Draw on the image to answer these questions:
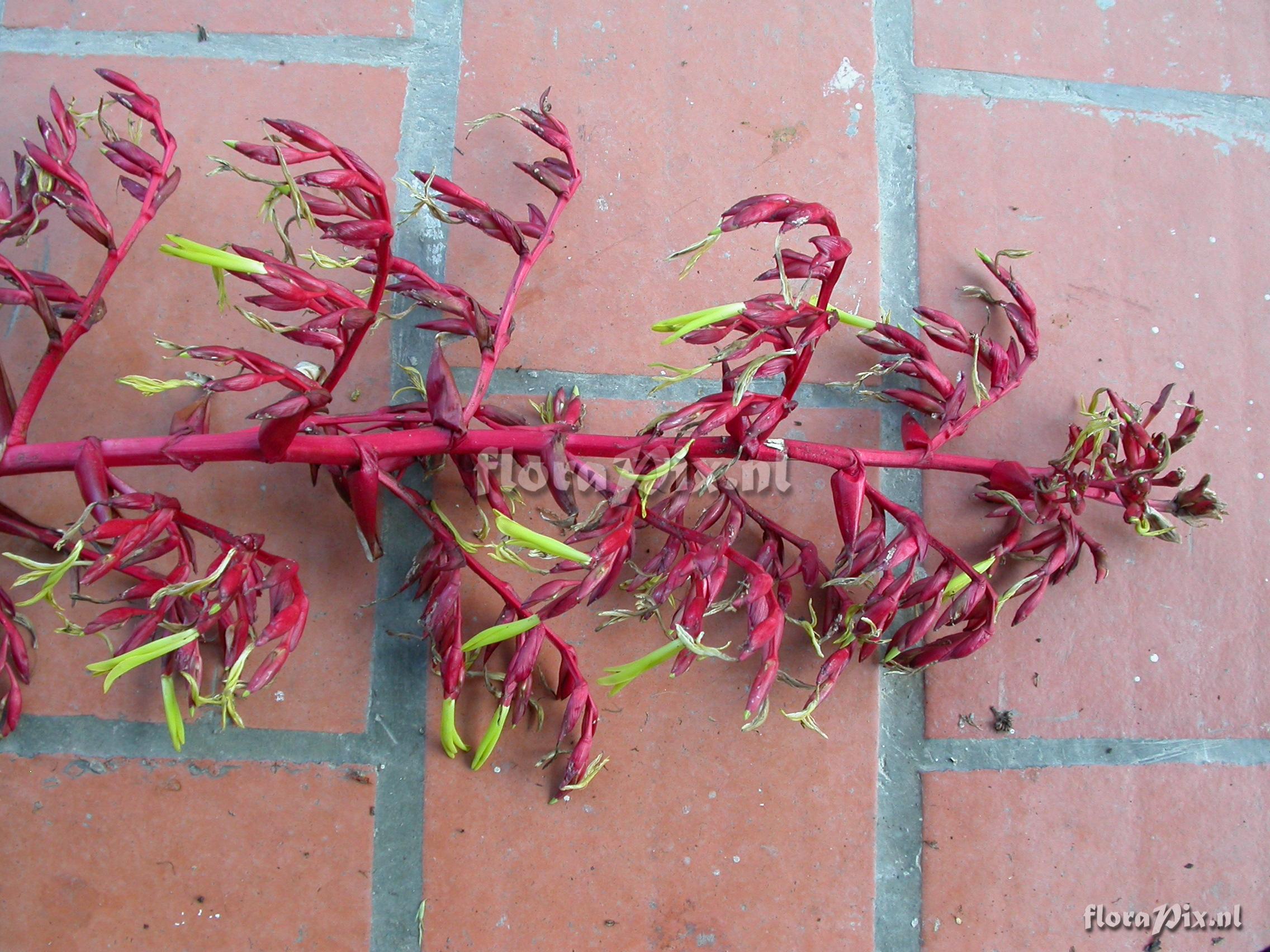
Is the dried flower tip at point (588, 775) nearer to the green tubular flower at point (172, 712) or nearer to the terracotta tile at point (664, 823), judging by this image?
the terracotta tile at point (664, 823)

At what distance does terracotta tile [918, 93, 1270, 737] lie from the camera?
0.75 m

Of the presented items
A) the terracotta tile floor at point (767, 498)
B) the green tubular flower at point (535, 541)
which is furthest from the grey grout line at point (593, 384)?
the green tubular flower at point (535, 541)

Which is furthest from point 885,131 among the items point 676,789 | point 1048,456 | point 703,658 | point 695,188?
point 676,789

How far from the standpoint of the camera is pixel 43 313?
608 millimetres

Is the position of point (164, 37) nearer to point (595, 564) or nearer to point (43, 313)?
point (43, 313)

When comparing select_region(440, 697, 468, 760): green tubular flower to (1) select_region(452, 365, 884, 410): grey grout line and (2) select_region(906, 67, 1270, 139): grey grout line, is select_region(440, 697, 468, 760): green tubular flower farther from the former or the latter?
(2) select_region(906, 67, 1270, 139): grey grout line

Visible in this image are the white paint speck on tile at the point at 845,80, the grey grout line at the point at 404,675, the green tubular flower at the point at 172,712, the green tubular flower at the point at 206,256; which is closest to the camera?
the green tubular flower at the point at 206,256

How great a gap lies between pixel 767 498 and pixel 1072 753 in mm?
318

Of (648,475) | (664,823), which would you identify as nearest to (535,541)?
(648,475)

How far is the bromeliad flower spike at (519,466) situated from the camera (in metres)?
0.57

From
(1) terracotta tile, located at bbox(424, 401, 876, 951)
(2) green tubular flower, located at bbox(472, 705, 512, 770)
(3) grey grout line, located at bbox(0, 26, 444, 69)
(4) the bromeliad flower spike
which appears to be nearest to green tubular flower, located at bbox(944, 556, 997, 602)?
(4) the bromeliad flower spike

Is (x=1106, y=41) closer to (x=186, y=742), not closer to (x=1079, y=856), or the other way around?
(x=1079, y=856)

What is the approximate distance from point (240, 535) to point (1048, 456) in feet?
2.08

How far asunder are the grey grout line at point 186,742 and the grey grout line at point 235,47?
0.54 meters
